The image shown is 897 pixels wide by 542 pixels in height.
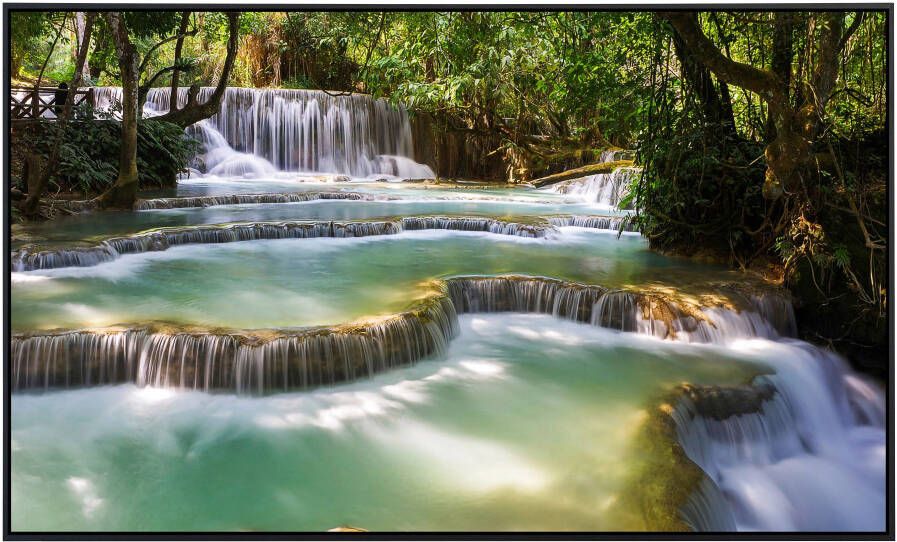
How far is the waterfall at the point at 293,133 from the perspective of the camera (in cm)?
1474

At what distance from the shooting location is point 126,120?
8.34 metres

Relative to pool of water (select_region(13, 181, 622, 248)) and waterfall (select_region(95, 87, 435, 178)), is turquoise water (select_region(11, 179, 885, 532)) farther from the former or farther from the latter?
waterfall (select_region(95, 87, 435, 178))

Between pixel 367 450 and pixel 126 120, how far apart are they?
22.1ft

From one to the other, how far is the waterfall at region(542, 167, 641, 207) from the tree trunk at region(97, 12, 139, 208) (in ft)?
20.4

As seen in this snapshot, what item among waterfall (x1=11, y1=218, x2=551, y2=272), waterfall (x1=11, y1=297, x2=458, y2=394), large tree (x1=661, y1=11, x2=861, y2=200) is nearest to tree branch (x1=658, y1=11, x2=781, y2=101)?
large tree (x1=661, y1=11, x2=861, y2=200)

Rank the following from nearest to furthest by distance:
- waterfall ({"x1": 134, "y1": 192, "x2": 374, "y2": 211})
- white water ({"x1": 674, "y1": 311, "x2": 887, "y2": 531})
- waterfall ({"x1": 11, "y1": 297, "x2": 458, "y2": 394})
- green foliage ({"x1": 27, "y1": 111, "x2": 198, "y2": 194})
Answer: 1. white water ({"x1": 674, "y1": 311, "x2": 887, "y2": 531})
2. waterfall ({"x1": 11, "y1": 297, "x2": 458, "y2": 394})
3. waterfall ({"x1": 134, "y1": 192, "x2": 374, "y2": 211})
4. green foliage ({"x1": 27, "y1": 111, "x2": 198, "y2": 194})

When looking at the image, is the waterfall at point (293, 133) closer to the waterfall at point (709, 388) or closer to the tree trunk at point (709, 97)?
the tree trunk at point (709, 97)

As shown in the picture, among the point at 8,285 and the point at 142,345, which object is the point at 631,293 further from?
the point at 8,285

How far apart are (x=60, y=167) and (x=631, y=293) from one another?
7.85 meters

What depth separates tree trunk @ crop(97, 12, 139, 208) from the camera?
301 inches

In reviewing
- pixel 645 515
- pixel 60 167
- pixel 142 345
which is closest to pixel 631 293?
pixel 645 515

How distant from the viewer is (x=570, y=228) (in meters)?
8.38

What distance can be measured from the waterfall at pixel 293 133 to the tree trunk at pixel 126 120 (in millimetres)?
5625

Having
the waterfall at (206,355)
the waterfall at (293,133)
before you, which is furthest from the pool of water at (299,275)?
the waterfall at (293,133)
